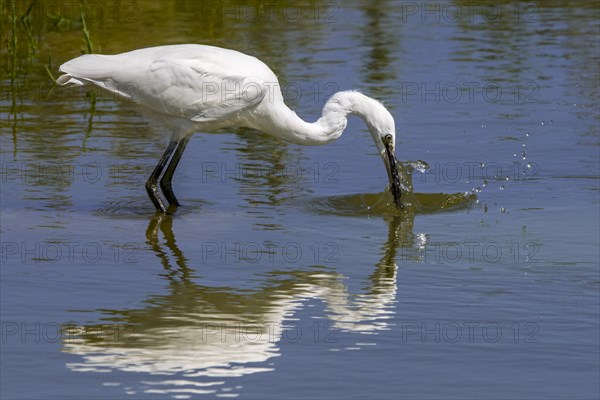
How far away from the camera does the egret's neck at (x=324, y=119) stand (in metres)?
9.98

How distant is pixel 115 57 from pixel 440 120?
3959 millimetres

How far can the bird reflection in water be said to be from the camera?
261 inches

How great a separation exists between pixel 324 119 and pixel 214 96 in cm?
82

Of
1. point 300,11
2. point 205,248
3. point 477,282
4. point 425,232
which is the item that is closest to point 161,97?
point 205,248

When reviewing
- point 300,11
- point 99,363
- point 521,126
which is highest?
point 300,11

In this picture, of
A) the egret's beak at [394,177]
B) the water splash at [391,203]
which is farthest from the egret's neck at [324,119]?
the water splash at [391,203]

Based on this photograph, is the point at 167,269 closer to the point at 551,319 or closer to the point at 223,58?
the point at 223,58

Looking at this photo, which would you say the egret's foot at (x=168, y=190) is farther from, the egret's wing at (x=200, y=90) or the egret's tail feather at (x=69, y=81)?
the egret's tail feather at (x=69, y=81)

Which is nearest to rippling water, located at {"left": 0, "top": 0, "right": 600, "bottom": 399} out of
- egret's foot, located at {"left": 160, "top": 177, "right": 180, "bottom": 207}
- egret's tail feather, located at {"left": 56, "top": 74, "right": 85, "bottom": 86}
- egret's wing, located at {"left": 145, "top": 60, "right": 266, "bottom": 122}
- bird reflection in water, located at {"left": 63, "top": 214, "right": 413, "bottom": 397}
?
bird reflection in water, located at {"left": 63, "top": 214, "right": 413, "bottom": 397}

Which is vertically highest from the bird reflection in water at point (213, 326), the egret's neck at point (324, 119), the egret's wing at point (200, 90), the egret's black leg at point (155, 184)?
the egret's wing at point (200, 90)

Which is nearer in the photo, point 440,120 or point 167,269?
point 167,269

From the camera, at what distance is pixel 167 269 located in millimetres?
8750

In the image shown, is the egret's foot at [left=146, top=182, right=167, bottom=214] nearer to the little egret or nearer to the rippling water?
the little egret

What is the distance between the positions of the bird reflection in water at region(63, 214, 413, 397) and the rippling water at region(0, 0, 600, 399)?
20mm
